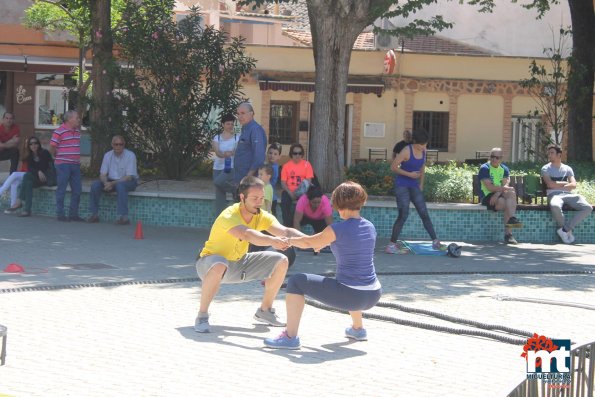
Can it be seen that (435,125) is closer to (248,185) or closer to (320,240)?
(248,185)

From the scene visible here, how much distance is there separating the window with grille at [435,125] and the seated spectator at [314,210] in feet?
77.6

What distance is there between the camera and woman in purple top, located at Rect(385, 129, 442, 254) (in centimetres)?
1509

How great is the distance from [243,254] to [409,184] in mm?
6408

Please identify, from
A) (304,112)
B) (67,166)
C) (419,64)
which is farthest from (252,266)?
(419,64)

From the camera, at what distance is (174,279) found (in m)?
11.9

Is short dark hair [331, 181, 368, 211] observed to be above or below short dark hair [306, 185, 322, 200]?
above

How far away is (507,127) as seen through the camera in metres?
38.2

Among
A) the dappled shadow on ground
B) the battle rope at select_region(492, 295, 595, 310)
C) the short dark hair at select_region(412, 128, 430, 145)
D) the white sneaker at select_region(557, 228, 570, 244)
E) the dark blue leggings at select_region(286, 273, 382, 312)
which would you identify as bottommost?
the dappled shadow on ground

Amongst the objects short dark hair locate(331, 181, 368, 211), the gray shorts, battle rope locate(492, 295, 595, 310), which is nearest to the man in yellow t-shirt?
the gray shorts

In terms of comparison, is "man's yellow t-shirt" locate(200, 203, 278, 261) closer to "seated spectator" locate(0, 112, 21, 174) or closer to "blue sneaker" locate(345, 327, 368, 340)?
"blue sneaker" locate(345, 327, 368, 340)

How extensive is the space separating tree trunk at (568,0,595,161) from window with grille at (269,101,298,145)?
13276 millimetres

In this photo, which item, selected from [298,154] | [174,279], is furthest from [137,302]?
[298,154]

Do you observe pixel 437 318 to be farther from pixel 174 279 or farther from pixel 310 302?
pixel 174 279

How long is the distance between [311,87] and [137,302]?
25949 millimetres
